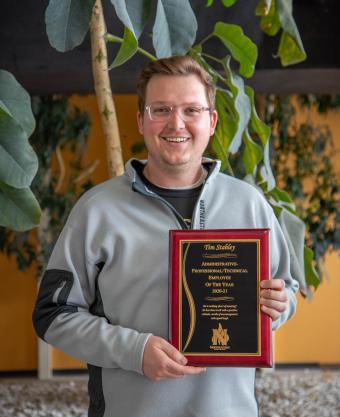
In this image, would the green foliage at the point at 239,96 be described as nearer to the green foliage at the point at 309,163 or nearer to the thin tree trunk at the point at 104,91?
the thin tree trunk at the point at 104,91

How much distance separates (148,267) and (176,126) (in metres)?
0.29

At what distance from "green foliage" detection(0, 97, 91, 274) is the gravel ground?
1018 millimetres

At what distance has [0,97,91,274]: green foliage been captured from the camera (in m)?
5.65

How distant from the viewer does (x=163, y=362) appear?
1.36 m

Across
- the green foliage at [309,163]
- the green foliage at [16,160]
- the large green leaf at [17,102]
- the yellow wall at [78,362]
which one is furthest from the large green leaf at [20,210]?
the yellow wall at [78,362]

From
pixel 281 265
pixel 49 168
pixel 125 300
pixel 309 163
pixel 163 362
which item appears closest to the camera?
pixel 163 362

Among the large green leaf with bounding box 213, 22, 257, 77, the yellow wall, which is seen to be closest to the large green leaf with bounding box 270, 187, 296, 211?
the large green leaf with bounding box 213, 22, 257, 77

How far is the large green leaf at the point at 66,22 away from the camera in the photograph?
1721 millimetres

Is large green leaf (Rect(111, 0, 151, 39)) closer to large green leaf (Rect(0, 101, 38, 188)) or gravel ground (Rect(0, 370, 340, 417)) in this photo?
large green leaf (Rect(0, 101, 38, 188))

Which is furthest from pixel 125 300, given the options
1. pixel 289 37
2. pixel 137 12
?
pixel 289 37

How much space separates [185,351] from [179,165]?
0.37 metres

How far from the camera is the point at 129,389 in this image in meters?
1.47

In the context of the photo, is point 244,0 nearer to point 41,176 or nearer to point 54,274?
point 54,274

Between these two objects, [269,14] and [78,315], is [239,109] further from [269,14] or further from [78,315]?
[78,315]
